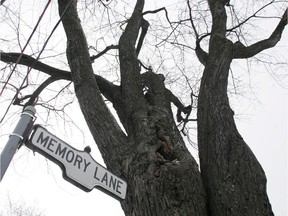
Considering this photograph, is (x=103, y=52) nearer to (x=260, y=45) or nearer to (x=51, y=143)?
(x=260, y=45)

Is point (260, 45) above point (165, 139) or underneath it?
above

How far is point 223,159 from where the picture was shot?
2.47m

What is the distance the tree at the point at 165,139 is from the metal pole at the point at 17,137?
1.02 metres

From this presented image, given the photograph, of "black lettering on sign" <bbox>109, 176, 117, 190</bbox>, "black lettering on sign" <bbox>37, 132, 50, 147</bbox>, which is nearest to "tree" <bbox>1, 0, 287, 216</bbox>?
"black lettering on sign" <bbox>109, 176, 117, 190</bbox>

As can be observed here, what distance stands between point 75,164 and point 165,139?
1090mm

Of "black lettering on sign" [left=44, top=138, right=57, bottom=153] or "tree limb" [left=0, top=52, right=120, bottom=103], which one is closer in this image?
"black lettering on sign" [left=44, top=138, right=57, bottom=153]

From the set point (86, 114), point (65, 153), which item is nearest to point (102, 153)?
point (86, 114)

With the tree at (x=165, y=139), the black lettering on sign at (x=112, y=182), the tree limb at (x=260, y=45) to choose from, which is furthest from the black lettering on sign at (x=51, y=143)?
the tree limb at (x=260, y=45)

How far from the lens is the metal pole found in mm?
1151

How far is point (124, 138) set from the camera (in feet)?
8.70

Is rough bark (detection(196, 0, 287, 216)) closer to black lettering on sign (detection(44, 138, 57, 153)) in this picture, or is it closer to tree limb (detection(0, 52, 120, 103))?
tree limb (detection(0, 52, 120, 103))

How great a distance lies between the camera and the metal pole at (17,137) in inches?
45.3

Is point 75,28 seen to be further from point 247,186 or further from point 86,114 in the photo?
point 247,186

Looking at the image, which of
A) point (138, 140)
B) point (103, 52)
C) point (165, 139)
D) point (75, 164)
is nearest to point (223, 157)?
point (165, 139)
